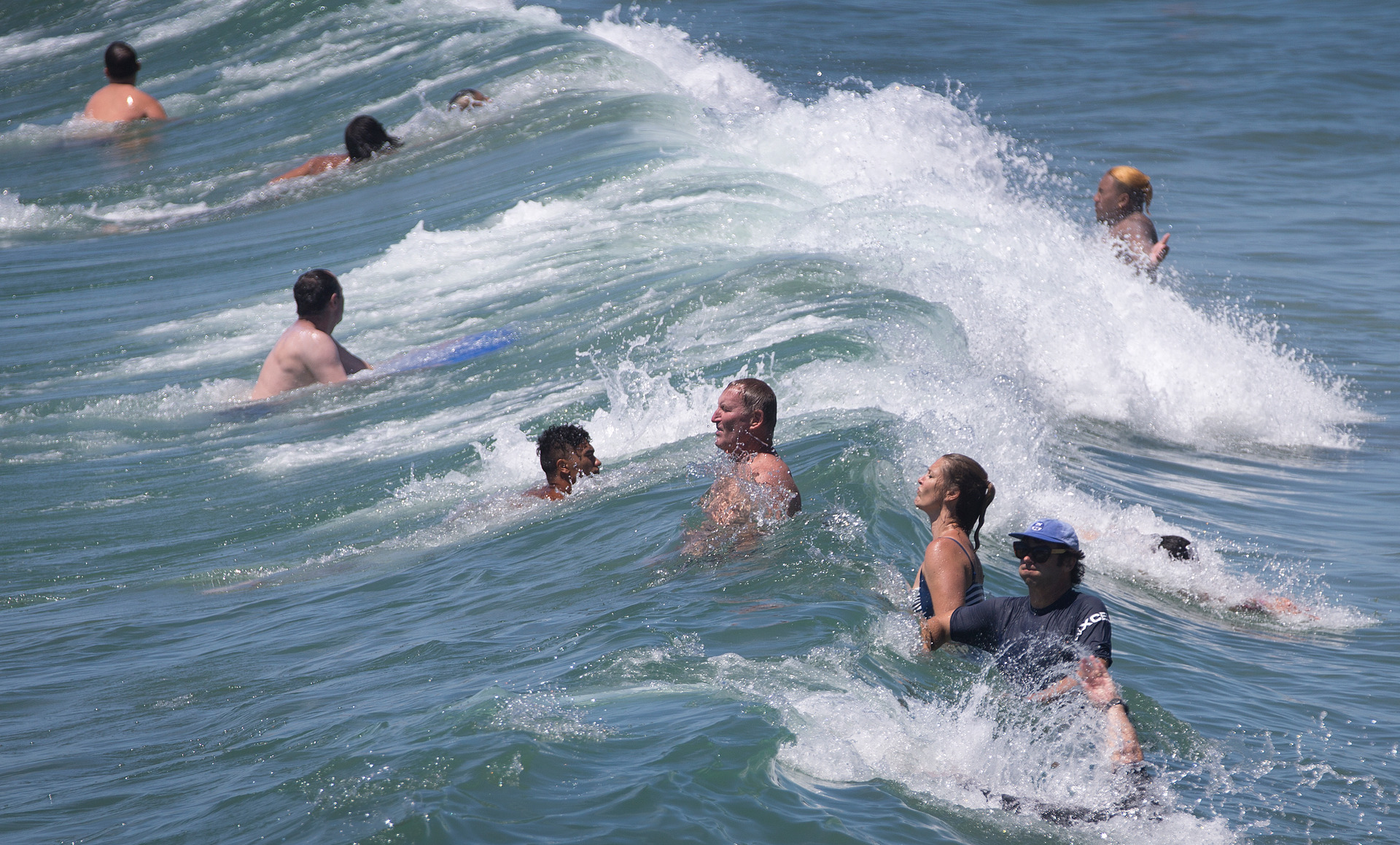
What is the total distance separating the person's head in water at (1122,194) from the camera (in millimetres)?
9809

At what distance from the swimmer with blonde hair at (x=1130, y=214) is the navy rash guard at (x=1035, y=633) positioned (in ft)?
19.5

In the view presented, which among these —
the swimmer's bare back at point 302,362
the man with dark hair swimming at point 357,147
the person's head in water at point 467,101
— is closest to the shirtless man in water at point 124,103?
the man with dark hair swimming at point 357,147

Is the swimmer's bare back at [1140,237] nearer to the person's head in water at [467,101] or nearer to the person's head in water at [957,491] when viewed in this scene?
the person's head in water at [957,491]

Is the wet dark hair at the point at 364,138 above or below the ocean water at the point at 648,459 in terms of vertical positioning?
above

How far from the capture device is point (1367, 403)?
11.1 m

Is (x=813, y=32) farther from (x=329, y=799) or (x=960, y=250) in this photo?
(x=329, y=799)

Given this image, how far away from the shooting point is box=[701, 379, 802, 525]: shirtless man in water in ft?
19.6

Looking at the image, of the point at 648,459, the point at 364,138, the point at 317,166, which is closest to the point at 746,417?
the point at 648,459

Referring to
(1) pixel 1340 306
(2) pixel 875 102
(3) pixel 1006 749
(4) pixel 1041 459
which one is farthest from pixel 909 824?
(2) pixel 875 102

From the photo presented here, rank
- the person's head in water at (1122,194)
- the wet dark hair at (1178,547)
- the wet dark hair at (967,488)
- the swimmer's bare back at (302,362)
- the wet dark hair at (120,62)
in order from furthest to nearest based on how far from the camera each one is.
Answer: the wet dark hair at (120,62)
the person's head in water at (1122,194)
the swimmer's bare back at (302,362)
the wet dark hair at (1178,547)
the wet dark hair at (967,488)

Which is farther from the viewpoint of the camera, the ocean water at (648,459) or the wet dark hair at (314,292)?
the wet dark hair at (314,292)

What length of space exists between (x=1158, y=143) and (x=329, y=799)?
Result: 20373mm

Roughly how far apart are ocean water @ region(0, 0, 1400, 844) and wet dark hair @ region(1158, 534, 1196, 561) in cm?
6

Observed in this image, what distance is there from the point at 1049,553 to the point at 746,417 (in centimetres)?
189
